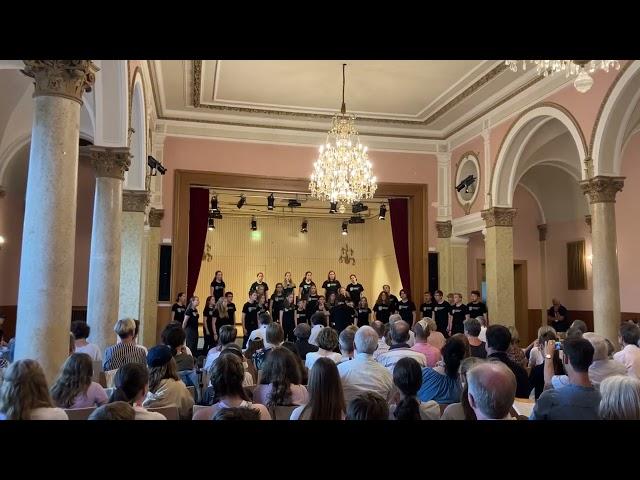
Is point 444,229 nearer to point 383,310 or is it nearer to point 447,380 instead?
point 383,310

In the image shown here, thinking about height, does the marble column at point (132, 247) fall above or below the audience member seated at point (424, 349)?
above

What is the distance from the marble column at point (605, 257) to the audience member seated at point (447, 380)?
5.81 m

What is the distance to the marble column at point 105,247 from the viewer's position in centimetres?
679

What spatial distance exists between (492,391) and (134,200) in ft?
27.1

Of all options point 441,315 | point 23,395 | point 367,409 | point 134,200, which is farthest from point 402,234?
point 23,395

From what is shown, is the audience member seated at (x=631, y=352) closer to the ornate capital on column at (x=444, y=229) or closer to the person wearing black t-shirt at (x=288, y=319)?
the person wearing black t-shirt at (x=288, y=319)

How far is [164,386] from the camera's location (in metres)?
3.32

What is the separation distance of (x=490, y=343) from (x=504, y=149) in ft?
25.1

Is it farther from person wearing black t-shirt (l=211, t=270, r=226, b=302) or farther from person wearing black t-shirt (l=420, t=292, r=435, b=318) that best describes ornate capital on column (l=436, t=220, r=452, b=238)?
person wearing black t-shirt (l=211, t=270, r=226, b=302)

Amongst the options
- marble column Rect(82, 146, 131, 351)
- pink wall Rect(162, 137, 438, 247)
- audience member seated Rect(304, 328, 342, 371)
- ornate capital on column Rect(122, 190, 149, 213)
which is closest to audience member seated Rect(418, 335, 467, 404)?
audience member seated Rect(304, 328, 342, 371)

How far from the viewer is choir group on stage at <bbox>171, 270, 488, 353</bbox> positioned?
1045 centimetres

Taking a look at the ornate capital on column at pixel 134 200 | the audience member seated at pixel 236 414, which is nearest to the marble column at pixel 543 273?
the ornate capital on column at pixel 134 200
